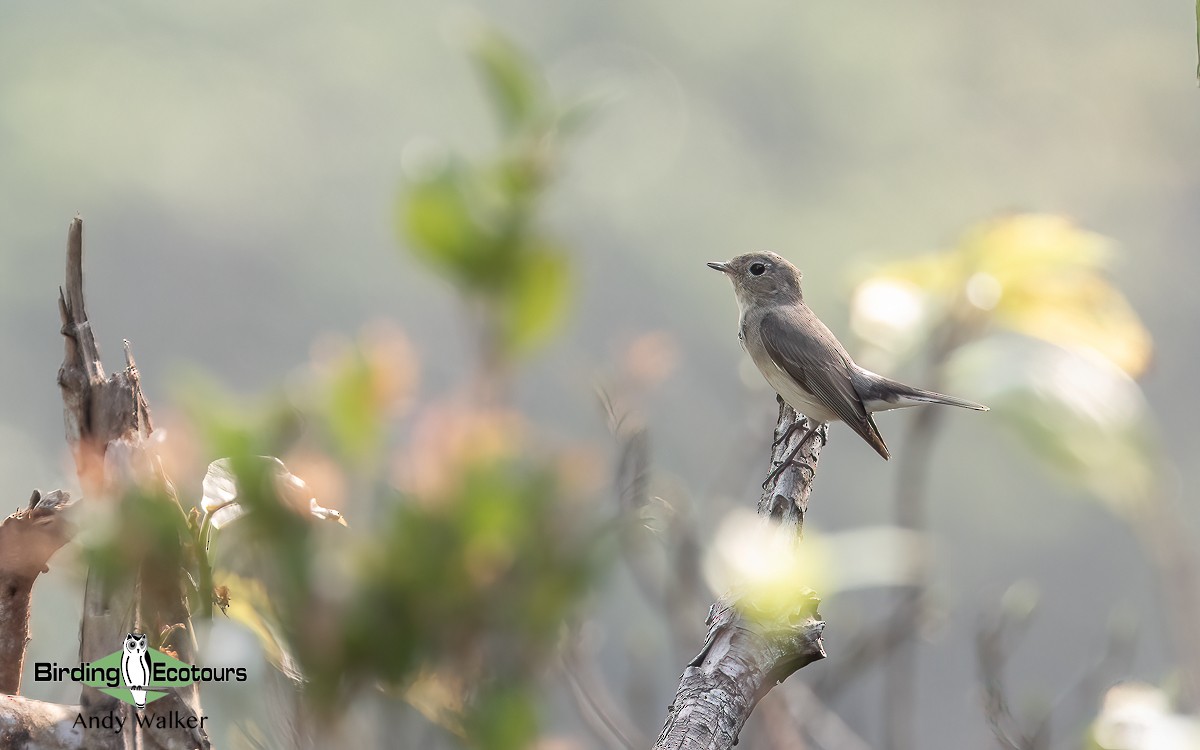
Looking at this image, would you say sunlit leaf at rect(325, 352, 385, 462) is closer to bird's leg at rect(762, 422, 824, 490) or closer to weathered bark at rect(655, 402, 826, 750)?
weathered bark at rect(655, 402, 826, 750)

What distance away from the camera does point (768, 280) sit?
4172 mm

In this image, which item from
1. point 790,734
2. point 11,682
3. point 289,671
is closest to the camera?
point 289,671

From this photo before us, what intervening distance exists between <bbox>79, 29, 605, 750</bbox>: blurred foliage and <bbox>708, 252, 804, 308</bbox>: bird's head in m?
3.60

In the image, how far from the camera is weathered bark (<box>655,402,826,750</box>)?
1.35 m

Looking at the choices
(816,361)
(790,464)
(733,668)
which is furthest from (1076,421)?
(816,361)

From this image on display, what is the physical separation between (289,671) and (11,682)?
0.74 metres

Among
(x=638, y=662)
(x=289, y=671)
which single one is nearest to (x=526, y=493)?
(x=289, y=671)

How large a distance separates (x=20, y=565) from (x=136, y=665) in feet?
1.18

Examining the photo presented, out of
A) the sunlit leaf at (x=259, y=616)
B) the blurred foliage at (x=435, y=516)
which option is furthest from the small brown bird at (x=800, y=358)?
the blurred foliage at (x=435, y=516)

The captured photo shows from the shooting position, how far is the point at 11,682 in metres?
1.29

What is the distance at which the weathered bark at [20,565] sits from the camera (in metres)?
1.20

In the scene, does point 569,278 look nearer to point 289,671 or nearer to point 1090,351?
point 289,671

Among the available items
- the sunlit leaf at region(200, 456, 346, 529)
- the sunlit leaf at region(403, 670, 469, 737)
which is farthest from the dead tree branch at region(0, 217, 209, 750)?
the sunlit leaf at region(403, 670, 469, 737)

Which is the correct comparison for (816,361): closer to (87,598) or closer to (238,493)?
(87,598)
